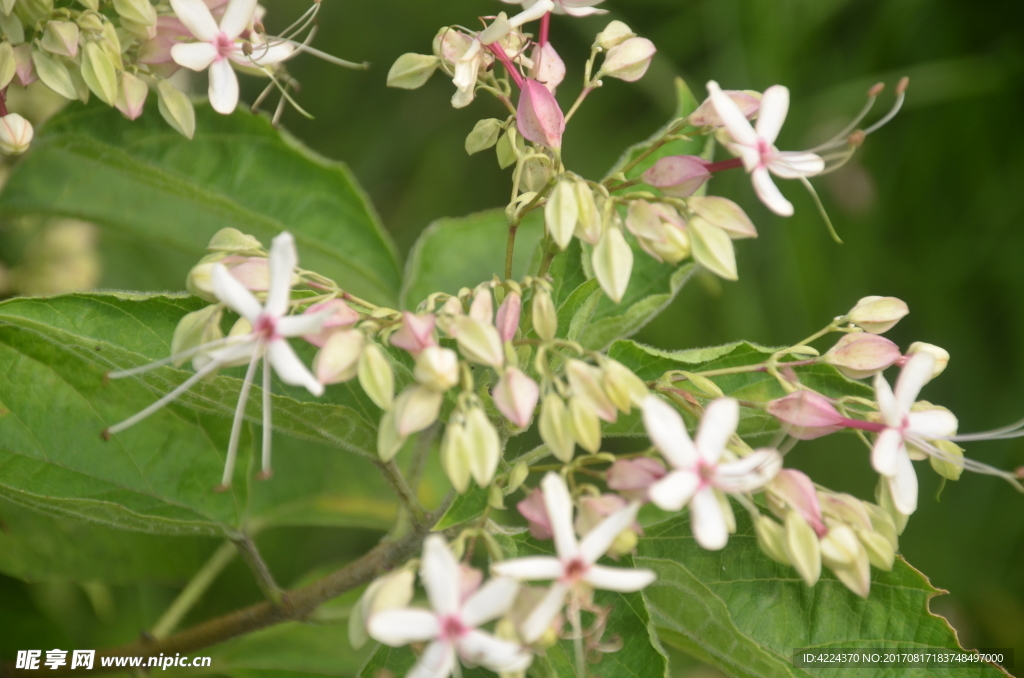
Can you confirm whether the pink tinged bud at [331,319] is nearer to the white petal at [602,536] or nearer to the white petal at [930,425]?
the white petal at [602,536]

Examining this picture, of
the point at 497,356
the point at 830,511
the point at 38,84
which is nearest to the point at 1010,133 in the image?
the point at 830,511

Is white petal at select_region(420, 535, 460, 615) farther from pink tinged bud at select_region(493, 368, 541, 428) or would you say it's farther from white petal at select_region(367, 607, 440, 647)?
pink tinged bud at select_region(493, 368, 541, 428)

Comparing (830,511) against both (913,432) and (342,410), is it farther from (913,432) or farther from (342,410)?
(342,410)

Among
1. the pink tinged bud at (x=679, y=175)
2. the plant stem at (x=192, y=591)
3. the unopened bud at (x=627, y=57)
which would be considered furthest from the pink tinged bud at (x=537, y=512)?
the plant stem at (x=192, y=591)

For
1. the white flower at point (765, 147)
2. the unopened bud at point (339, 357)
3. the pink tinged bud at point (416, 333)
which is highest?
the white flower at point (765, 147)

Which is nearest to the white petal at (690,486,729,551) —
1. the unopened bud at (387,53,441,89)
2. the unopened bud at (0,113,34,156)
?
the unopened bud at (387,53,441,89)
